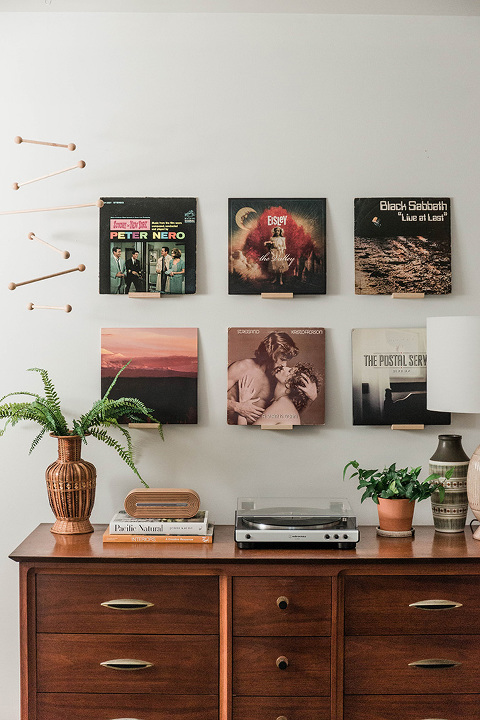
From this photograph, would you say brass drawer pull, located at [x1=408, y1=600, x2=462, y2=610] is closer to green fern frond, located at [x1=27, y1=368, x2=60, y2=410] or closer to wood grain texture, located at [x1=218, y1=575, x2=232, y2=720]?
wood grain texture, located at [x1=218, y1=575, x2=232, y2=720]

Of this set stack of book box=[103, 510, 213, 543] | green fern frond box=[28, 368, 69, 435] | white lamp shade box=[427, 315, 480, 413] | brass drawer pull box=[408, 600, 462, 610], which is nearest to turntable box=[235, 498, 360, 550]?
stack of book box=[103, 510, 213, 543]

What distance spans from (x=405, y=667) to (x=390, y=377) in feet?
3.09

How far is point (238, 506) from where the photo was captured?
2.20 metres

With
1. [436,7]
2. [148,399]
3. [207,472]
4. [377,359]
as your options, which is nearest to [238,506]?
[207,472]

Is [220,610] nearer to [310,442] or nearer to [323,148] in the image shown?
[310,442]

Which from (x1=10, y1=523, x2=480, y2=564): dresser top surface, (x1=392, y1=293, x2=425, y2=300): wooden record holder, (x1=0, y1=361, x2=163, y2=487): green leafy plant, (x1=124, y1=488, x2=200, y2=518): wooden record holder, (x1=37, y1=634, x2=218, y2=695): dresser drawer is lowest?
(x1=37, y1=634, x2=218, y2=695): dresser drawer

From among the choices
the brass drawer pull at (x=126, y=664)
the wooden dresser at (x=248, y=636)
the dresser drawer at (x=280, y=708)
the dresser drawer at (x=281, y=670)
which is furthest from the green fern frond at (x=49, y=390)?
the dresser drawer at (x=280, y=708)

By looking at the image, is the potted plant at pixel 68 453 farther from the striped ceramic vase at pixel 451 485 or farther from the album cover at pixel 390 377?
the striped ceramic vase at pixel 451 485

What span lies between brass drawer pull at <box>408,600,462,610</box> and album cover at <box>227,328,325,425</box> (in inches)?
29.7

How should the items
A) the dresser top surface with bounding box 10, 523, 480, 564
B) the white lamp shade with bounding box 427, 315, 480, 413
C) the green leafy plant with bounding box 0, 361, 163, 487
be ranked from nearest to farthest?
1. the dresser top surface with bounding box 10, 523, 480, 564
2. the white lamp shade with bounding box 427, 315, 480, 413
3. the green leafy plant with bounding box 0, 361, 163, 487

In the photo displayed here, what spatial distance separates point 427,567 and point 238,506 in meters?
0.63

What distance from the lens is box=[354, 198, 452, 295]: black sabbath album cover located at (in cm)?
234

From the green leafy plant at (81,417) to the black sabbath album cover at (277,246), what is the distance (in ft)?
1.81

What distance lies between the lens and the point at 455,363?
2059mm
